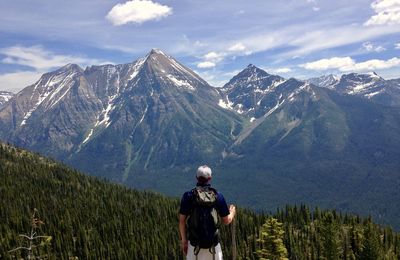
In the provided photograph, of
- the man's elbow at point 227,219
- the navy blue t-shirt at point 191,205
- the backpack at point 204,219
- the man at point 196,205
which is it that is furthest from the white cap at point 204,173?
the man's elbow at point 227,219

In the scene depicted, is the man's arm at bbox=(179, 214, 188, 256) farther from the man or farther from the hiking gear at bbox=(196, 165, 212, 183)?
the hiking gear at bbox=(196, 165, 212, 183)

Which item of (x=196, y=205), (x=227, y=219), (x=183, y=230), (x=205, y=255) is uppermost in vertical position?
(x=196, y=205)

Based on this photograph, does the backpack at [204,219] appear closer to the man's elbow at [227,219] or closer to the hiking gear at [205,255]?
the hiking gear at [205,255]

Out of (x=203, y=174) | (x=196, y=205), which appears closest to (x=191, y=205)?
(x=196, y=205)

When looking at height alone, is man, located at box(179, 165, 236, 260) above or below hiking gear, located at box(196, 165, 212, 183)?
below

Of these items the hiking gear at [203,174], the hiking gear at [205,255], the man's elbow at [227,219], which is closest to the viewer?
the man's elbow at [227,219]

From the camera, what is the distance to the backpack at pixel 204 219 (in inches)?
829

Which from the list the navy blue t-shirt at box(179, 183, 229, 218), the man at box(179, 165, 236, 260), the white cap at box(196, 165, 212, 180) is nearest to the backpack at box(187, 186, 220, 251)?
the man at box(179, 165, 236, 260)

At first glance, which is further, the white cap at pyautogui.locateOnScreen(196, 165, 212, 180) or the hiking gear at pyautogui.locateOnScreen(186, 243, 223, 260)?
the hiking gear at pyautogui.locateOnScreen(186, 243, 223, 260)

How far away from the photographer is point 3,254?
539 feet

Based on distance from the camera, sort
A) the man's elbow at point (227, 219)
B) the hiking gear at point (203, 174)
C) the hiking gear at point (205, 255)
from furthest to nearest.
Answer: the hiking gear at point (205, 255), the hiking gear at point (203, 174), the man's elbow at point (227, 219)

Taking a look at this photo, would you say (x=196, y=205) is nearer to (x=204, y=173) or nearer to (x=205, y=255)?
(x=204, y=173)

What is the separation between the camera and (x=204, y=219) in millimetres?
21141

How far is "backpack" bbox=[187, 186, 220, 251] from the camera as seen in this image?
21.1 m
